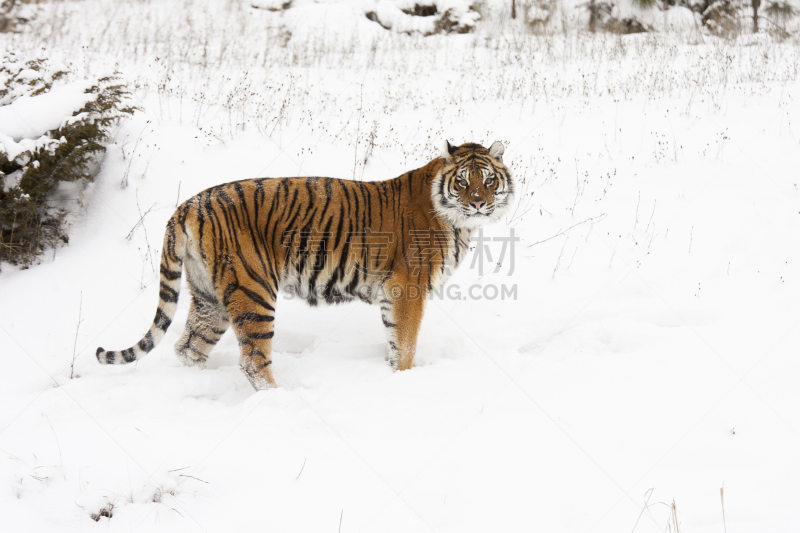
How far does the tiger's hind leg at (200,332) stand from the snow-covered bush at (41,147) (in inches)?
99.9

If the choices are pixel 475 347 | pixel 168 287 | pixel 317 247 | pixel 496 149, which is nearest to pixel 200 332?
pixel 168 287

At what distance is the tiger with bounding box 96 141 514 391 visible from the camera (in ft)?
12.5

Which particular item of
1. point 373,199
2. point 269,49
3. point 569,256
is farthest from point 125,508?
point 269,49

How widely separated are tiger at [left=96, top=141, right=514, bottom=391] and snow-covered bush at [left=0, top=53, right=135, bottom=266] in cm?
260

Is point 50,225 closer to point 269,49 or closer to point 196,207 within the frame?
point 196,207

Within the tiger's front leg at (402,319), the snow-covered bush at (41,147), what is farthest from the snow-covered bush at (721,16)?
the snow-covered bush at (41,147)

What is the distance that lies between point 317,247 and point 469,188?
1310mm

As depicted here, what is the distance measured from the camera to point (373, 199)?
444 centimetres

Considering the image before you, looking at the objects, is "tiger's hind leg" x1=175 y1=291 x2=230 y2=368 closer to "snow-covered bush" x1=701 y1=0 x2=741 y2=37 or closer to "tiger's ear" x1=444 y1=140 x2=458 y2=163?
"tiger's ear" x1=444 y1=140 x2=458 y2=163

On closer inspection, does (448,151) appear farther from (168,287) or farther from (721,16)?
(721,16)

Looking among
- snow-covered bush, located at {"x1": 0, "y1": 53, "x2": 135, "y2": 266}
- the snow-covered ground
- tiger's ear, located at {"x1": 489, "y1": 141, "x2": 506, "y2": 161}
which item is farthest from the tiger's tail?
snow-covered bush, located at {"x1": 0, "y1": 53, "x2": 135, "y2": 266}

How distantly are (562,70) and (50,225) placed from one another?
10424mm

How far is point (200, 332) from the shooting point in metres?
4.19

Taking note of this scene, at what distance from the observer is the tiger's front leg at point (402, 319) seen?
4.27 metres
